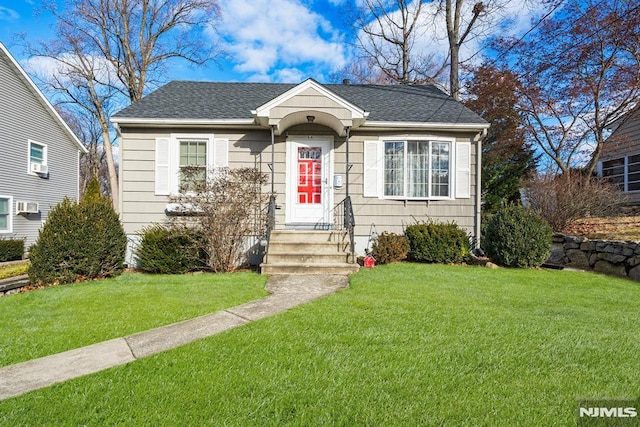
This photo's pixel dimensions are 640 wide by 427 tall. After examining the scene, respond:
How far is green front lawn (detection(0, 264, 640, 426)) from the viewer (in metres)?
2.08

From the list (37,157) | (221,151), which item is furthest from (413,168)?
(37,157)

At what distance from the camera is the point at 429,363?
2.72 m

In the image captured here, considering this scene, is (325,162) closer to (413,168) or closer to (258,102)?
(413,168)

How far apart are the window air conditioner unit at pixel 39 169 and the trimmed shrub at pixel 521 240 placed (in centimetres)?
1643

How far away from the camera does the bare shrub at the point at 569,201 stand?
962 centimetres

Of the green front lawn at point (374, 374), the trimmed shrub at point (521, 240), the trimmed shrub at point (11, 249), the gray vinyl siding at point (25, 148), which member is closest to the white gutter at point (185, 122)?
the green front lawn at point (374, 374)

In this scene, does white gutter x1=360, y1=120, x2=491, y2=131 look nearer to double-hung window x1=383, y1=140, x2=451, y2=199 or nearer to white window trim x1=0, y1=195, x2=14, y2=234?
double-hung window x1=383, y1=140, x2=451, y2=199

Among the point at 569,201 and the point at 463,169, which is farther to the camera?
the point at 569,201

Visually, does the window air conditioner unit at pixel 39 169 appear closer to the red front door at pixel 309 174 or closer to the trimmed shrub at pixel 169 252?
the trimmed shrub at pixel 169 252

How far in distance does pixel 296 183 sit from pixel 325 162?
931 mm

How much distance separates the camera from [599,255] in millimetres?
7891

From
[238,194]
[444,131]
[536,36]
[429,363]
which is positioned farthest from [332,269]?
[536,36]

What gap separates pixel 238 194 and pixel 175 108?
3.70 meters

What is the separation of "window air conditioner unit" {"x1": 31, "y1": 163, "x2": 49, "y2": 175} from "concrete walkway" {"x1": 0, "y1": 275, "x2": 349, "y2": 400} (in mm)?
13781
